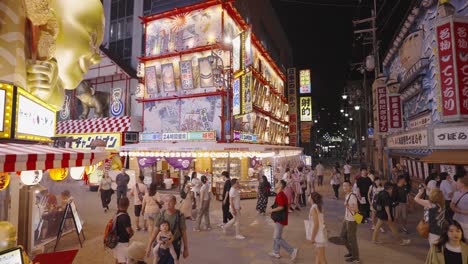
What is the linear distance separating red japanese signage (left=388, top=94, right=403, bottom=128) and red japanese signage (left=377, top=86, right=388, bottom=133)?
677mm

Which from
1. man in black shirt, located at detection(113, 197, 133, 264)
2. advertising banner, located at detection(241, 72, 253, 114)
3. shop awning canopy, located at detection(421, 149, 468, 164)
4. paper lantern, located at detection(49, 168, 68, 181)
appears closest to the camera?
man in black shirt, located at detection(113, 197, 133, 264)

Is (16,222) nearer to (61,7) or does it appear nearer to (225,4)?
(61,7)

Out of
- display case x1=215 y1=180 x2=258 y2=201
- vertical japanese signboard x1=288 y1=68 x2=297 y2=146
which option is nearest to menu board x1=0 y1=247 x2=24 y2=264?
display case x1=215 y1=180 x2=258 y2=201

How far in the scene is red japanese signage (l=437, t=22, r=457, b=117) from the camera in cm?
852

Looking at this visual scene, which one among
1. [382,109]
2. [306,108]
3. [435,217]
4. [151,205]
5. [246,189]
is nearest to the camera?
[435,217]

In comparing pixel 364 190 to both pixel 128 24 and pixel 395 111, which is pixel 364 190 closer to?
pixel 395 111

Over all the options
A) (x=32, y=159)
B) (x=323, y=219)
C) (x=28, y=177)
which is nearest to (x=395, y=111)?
(x=323, y=219)

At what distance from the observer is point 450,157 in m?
7.95

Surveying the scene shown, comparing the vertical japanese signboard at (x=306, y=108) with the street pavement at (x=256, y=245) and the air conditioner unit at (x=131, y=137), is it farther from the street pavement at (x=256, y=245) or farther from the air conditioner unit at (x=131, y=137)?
the street pavement at (x=256, y=245)

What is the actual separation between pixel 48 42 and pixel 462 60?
11.1 metres

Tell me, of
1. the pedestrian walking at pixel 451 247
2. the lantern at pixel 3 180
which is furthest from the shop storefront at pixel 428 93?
the lantern at pixel 3 180

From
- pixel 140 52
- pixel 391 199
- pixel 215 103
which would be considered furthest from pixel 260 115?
pixel 391 199

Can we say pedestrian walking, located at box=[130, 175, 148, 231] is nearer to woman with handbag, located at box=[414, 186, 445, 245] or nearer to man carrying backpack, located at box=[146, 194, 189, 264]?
man carrying backpack, located at box=[146, 194, 189, 264]

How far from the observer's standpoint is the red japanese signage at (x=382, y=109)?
1842cm
